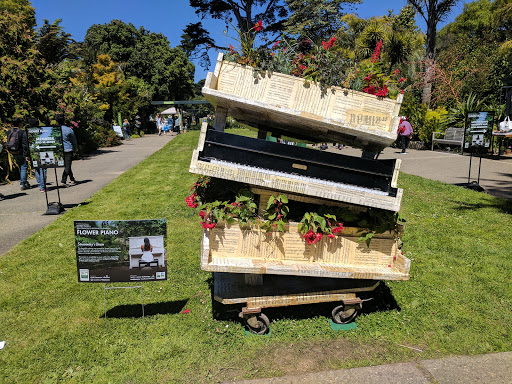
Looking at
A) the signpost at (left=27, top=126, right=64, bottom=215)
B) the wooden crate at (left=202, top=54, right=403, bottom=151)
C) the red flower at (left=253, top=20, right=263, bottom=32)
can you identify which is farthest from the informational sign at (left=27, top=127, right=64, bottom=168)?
the red flower at (left=253, top=20, right=263, bottom=32)

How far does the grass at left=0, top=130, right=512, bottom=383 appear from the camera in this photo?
320 centimetres

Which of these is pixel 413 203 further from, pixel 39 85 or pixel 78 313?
pixel 39 85

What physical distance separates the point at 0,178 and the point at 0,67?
12.7 ft

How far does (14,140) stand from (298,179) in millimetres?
8816

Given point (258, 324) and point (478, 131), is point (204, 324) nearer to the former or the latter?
point (258, 324)

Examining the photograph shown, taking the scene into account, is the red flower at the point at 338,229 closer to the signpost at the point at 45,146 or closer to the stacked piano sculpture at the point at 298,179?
the stacked piano sculpture at the point at 298,179

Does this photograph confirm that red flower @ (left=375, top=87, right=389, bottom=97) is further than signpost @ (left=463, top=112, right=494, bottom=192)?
No

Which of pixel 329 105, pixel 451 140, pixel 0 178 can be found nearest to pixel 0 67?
pixel 0 178

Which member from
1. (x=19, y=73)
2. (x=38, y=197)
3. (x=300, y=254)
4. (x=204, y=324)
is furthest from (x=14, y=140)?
(x=300, y=254)

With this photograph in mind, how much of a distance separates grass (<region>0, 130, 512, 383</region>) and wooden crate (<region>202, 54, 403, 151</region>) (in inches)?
77.7

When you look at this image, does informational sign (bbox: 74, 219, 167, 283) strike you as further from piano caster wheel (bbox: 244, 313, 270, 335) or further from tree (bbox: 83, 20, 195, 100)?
tree (bbox: 83, 20, 195, 100)

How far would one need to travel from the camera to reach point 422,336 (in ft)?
12.0

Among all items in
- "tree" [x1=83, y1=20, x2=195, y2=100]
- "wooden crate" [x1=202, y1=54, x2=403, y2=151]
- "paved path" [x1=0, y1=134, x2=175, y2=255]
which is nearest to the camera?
"wooden crate" [x1=202, y1=54, x2=403, y2=151]

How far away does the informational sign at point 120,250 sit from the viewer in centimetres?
362
